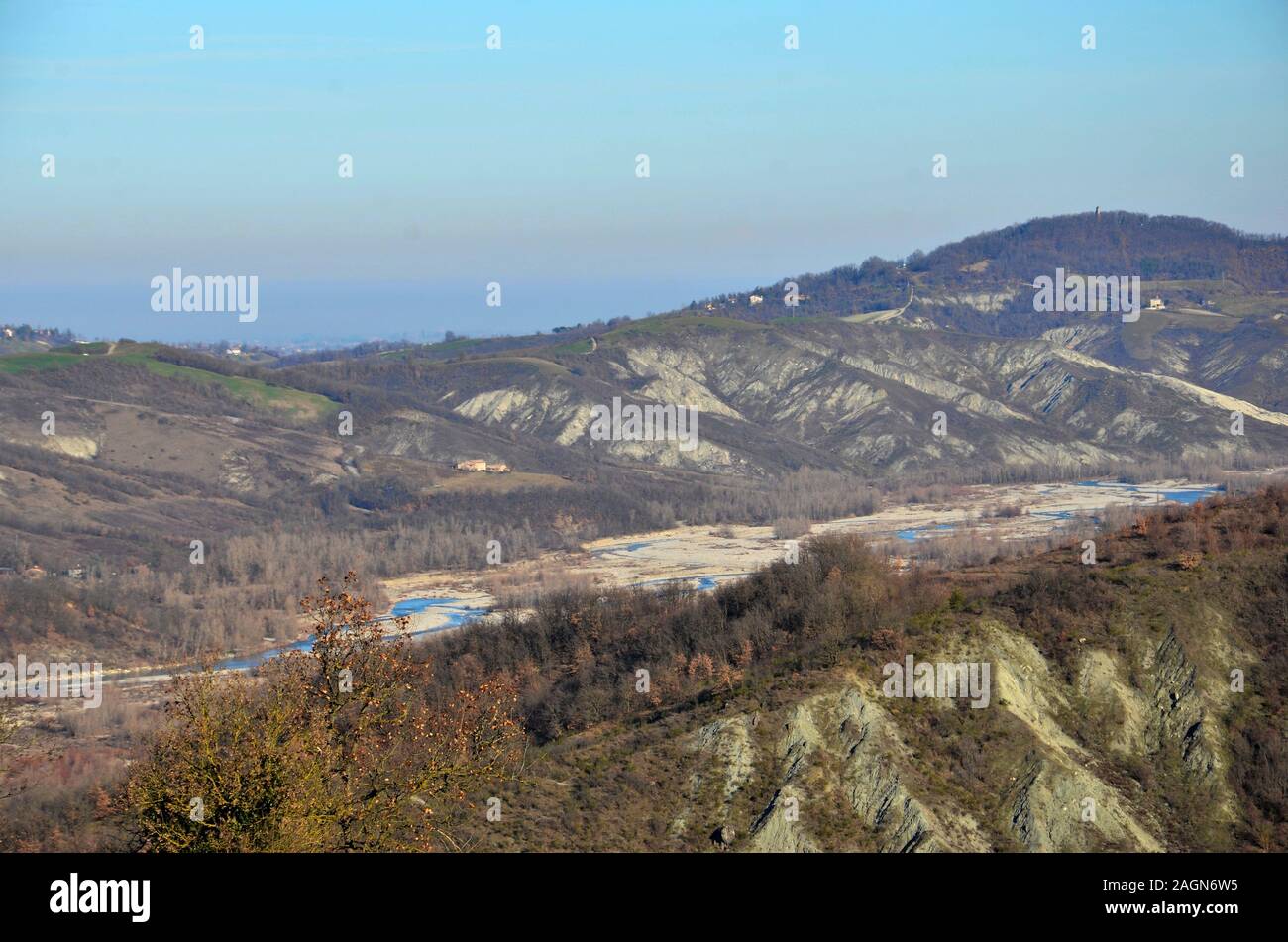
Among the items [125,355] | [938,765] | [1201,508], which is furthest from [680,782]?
[125,355]

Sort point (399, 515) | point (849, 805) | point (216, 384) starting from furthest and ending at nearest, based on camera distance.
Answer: point (216, 384), point (399, 515), point (849, 805)

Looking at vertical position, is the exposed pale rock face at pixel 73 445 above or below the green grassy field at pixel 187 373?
below

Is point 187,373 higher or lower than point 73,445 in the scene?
higher

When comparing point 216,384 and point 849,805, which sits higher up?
point 216,384

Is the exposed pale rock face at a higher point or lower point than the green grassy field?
lower

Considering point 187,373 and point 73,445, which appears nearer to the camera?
point 73,445

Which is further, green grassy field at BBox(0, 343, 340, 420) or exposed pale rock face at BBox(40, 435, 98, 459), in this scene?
green grassy field at BBox(0, 343, 340, 420)

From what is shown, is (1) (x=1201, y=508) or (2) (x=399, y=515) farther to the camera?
(2) (x=399, y=515)

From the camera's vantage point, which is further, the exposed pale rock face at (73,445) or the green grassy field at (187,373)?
the green grassy field at (187,373)
